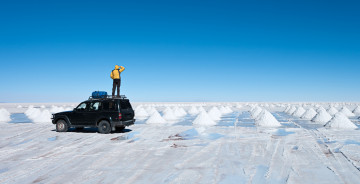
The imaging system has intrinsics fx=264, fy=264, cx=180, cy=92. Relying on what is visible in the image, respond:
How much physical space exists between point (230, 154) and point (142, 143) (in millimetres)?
4029

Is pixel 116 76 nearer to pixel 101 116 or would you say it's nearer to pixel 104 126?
pixel 101 116

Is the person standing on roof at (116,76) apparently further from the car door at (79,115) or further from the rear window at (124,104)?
the car door at (79,115)

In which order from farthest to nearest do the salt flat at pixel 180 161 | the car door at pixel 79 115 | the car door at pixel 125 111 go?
the car door at pixel 79 115 → the car door at pixel 125 111 → the salt flat at pixel 180 161

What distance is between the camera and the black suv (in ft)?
46.3

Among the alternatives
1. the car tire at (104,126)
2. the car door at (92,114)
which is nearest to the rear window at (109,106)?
the car door at (92,114)

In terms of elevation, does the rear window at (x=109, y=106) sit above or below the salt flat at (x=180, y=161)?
above

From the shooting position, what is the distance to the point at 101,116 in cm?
1437

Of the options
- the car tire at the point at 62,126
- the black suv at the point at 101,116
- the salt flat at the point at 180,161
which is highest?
the black suv at the point at 101,116

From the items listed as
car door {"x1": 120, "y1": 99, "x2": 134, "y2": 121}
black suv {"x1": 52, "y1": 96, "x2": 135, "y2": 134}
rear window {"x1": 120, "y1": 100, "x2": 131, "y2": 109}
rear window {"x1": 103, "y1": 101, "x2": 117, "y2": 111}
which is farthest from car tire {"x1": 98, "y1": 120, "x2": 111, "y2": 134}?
rear window {"x1": 120, "y1": 100, "x2": 131, "y2": 109}

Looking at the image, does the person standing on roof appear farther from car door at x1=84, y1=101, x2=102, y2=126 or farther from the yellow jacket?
car door at x1=84, y1=101, x2=102, y2=126

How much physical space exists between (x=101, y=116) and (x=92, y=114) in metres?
0.59

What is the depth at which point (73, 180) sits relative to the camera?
6078 millimetres

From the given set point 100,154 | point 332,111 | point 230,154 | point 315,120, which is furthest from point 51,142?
point 332,111

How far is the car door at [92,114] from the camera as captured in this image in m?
14.5
